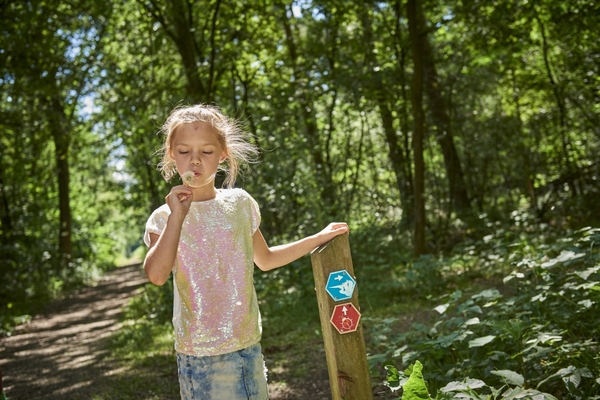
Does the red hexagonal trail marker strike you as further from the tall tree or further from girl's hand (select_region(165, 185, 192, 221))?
the tall tree

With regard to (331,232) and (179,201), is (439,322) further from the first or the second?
(179,201)

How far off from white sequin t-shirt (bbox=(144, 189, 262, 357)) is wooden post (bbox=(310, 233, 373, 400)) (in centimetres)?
30

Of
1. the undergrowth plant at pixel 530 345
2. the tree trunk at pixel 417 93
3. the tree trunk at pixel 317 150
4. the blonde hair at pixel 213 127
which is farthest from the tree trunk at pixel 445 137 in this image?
the blonde hair at pixel 213 127

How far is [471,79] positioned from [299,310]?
8.07 meters

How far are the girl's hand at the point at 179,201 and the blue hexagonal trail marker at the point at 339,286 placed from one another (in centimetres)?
67

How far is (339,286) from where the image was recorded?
8.65 ft

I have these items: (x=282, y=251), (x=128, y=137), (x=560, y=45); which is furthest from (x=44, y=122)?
(x=282, y=251)

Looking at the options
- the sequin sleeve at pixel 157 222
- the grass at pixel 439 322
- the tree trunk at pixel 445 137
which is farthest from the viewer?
the tree trunk at pixel 445 137

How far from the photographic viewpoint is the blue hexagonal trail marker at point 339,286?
2627 millimetres

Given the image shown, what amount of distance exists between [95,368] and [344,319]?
20.2ft

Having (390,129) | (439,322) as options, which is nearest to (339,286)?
(439,322)

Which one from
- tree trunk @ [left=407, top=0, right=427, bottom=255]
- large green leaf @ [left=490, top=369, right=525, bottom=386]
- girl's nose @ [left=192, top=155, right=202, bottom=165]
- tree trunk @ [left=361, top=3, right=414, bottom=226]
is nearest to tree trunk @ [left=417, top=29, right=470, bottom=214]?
tree trunk @ [left=361, top=3, right=414, bottom=226]

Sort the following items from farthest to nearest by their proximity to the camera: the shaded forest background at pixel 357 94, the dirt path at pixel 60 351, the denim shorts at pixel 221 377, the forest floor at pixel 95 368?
the shaded forest background at pixel 357 94, the dirt path at pixel 60 351, the forest floor at pixel 95 368, the denim shorts at pixel 221 377

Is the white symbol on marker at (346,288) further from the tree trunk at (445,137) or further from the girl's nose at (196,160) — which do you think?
the tree trunk at (445,137)
